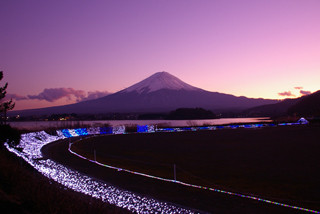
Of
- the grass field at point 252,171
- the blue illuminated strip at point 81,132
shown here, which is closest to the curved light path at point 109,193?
the grass field at point 252,171

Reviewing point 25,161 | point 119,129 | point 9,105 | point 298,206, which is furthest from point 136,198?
point 119,129

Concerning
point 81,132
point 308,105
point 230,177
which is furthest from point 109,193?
point 308,105

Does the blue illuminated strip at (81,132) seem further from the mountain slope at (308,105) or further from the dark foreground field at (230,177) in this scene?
the mountain slope at (308,105)

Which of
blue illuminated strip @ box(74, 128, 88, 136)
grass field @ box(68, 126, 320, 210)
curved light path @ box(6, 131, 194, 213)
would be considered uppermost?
blue illuminated strip @ box(74, 128, 88, 136)

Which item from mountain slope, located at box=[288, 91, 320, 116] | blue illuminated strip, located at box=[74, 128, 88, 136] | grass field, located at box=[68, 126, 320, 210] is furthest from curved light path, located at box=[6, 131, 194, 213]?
mountain slope, located at box=[288, 91, 320, 116]

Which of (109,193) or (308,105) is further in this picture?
(308,105)

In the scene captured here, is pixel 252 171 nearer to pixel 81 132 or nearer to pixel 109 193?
pixel 109 193

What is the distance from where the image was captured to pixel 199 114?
6068 inches

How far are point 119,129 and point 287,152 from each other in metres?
30.7

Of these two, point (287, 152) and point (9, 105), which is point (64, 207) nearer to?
point (287, 152)

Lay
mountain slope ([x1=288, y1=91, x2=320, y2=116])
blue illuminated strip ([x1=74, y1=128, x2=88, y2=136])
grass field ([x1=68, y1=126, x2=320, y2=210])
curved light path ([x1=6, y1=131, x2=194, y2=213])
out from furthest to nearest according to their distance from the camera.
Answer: mountain slope ([x1=288, y1=91, x2=320, y2=116])
blue illuminated strip ([x1=74, y1=128, x2=88, y2=136])
grass field ([x1=68, y1=126, x2=320, y2=210])
curved light path ([x1=6, y1=131, x2=194, y2=213])

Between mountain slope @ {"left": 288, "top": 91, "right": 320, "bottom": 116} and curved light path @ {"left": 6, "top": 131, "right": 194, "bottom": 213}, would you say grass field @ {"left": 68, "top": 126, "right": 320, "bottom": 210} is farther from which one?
mountain slope @ {"left": 288, "top": 91, "right": 320, "bottom": 116}

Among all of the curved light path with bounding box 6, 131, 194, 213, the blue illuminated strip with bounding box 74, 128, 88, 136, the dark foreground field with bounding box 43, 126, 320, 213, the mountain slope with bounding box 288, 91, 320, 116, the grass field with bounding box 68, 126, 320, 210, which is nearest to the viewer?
the curved light path with bounding box 6, 131, 194, 213

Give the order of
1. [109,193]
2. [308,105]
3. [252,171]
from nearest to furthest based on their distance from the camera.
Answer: [109,193], [252,171], [308,105]
